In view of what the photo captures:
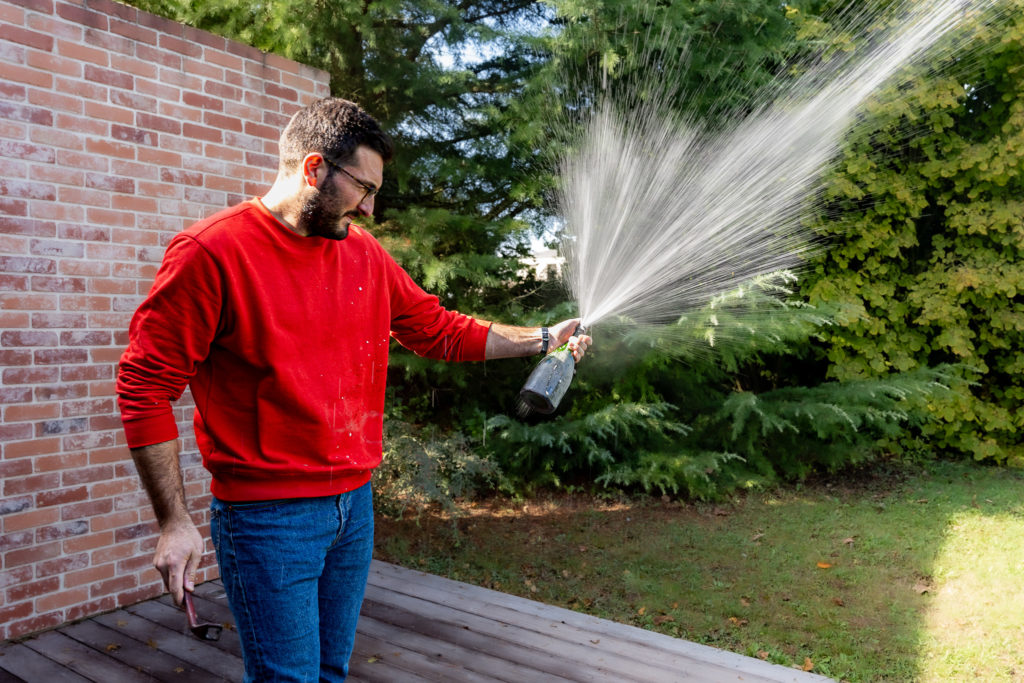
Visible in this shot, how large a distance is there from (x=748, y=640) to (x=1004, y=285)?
4.80 meters

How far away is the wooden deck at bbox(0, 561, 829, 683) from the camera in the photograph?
2871 mm

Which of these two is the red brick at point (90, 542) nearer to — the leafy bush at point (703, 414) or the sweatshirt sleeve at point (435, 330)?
the sweatshirt sleeve at point (435, 330)

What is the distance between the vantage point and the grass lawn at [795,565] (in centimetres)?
367

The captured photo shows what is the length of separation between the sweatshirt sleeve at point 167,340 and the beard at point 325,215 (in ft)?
0.84

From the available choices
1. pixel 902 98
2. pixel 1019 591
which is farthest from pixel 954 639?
pixel 902 98

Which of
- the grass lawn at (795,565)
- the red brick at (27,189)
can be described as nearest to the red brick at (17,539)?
the red brick at (27,189)

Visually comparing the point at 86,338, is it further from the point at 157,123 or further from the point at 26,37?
the point at 26,37

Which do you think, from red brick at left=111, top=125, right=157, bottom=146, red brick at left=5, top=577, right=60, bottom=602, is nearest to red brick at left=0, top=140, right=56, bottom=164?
red brick at left=111, top=125, right=157, bottom=146

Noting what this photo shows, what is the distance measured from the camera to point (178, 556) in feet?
5.21

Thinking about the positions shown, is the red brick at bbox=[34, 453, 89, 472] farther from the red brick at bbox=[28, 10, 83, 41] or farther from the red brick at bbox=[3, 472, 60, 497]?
the red brick at bbox=[28, 10, 83, 41]

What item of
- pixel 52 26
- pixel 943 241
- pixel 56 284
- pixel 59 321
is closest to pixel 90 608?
pixel 59 321

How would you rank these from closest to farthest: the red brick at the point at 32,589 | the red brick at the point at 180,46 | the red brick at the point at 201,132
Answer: the red brick at the point at 32,589 → the red brick at the point at 180,46 → the red brick at the point at 201,132

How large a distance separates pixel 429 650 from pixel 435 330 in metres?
1.47

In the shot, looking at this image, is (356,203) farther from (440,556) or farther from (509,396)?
(509,396)
